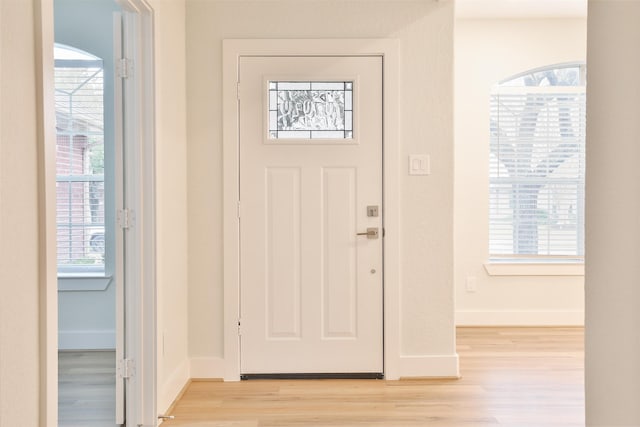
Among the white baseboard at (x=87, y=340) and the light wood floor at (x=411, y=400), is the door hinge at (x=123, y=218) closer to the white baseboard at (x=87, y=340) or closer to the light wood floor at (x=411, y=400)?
the light wood floor at (x=411, y=400)

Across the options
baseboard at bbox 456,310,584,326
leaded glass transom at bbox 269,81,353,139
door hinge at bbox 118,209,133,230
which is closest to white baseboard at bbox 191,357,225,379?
door hinge at bbox 118,209,133,230

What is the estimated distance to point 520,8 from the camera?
4297 mm

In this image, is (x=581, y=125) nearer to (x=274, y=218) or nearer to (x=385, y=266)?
(x=385, y=266)

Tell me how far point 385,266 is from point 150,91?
1.71 metres

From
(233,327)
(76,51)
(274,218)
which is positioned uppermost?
(76,51)

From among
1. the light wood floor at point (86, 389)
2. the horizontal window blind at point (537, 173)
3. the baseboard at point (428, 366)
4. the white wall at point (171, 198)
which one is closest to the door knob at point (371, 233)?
the baseboard at point (428, 366)

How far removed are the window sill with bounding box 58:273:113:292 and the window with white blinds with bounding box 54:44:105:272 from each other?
66 millimetres

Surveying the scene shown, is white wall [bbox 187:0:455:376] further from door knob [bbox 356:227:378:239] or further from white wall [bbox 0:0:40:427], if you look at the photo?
white wall [bbox 0:0:40:427]

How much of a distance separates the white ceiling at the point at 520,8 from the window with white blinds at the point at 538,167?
1.59 ft

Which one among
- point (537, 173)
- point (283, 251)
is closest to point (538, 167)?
point (537, 173)

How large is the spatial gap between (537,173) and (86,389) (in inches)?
160

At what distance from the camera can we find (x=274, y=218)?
319 cm

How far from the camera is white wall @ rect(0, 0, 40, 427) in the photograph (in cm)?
125

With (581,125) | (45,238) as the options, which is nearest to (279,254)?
(45,238)
